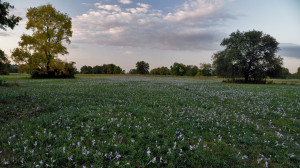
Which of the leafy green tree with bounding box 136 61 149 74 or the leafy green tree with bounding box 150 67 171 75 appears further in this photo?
the leafy green tree with bounding box 150 67 171 75

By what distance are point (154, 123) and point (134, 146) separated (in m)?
2.27

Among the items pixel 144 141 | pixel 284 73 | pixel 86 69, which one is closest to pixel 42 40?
pixel 144 141

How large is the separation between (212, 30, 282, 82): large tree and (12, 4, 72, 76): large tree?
44.8 metres

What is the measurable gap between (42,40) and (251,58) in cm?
5477

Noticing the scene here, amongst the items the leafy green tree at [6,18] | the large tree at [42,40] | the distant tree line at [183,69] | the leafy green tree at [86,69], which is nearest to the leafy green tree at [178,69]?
the distant tree line at [183,69]

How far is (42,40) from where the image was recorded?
39.5 meters

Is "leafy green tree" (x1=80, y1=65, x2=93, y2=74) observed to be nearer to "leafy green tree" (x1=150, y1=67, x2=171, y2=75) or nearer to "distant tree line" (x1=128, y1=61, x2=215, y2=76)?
"distant tree line" (x1=128, y1=61, x2=215, y2=76)

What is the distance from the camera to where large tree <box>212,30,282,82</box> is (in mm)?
39909

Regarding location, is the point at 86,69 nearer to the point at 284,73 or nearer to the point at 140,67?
the point at 140,67

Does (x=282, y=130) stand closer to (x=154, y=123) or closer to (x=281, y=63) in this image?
(x=154, y=123)

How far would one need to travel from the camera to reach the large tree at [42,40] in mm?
38812

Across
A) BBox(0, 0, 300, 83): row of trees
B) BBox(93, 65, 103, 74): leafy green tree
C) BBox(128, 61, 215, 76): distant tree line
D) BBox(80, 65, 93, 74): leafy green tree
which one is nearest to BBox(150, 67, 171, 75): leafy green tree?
BBox(128, 61, 215, 76): distant tree line

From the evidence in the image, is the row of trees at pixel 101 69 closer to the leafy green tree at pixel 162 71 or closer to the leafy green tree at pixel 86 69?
the leafy green tree at pixel 86 69

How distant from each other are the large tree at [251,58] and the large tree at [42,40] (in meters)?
44.8
